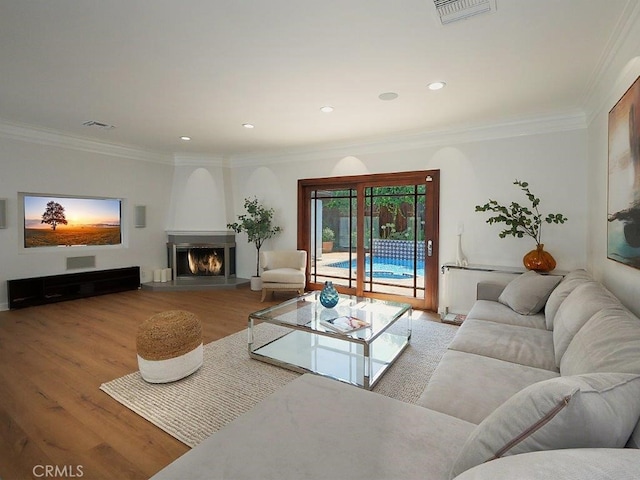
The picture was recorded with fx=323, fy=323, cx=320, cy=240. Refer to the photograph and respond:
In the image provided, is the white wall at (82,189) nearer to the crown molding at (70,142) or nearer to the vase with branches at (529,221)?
the crown molding at (70,142)

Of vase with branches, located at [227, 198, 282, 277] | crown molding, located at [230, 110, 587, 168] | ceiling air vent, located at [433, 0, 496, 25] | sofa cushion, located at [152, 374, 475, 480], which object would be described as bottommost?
sofa cushion, located at [152, 374, 475, 480]

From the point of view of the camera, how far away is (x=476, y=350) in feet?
7.06

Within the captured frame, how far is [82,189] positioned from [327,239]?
416 centimetres

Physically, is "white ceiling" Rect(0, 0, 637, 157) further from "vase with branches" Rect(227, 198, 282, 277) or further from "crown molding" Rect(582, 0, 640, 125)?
"vase with branches" Rect(227, 198, 282, 277)

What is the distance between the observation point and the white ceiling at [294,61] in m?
A: 2.09

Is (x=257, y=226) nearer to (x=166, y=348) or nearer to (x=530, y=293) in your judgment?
(x=166, y=348)

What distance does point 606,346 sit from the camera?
4.52 feet

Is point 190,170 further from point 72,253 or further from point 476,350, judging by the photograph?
point 476,350

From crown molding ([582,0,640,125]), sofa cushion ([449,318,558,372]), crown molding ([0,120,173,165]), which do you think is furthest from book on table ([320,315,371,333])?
crown molding ([0,120,173,165])

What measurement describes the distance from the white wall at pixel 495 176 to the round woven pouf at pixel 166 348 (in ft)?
11.7

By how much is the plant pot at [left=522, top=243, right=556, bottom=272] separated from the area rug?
1.45 meters

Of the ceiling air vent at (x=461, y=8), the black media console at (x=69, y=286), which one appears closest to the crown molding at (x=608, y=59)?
the ceiling air vent at (x=461, y=8)

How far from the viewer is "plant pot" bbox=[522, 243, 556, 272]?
3.61 meters

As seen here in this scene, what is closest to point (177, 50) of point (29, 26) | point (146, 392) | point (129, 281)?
point (29, 26)
